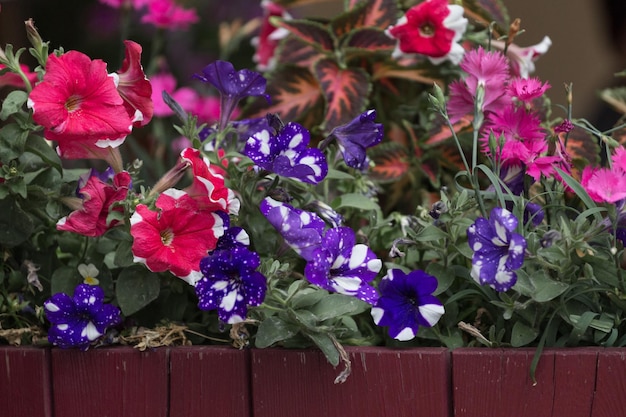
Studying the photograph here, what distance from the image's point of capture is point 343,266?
0.80 m

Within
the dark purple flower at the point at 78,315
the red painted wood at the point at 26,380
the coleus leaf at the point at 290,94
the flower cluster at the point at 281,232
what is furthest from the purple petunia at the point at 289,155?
the coleus leaf at the point at 290,94

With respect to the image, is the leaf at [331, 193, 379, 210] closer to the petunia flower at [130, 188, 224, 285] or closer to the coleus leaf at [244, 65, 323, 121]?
the petunia flower at [130, 188, 224, 285]

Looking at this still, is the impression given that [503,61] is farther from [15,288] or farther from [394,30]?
[15,288]

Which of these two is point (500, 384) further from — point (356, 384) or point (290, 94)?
point (290, 94)

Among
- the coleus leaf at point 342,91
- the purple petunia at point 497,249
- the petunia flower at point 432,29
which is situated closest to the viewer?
the purple petunia at point 497,249

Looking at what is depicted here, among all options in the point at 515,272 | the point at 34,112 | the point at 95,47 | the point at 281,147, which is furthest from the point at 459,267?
the point at 95,47

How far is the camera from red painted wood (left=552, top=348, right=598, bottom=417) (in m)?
0.77

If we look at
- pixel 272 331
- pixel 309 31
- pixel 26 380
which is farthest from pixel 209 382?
pixel 309 31

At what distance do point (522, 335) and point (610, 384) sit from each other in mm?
95

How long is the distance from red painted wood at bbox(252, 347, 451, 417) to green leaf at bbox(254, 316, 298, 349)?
0.11ft

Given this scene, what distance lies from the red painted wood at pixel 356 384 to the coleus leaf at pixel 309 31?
2.16ft

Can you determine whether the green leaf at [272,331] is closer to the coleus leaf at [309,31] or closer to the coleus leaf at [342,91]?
the coleus leaf at [342,91]

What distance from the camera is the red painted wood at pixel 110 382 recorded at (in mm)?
857

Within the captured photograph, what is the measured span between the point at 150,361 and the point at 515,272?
1.32ft
